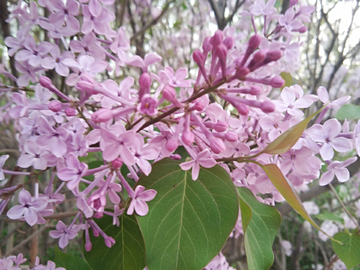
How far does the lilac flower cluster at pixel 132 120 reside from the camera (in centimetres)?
53

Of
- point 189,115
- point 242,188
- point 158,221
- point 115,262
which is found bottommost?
point 115,262

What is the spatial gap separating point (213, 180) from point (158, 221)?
0.17 m

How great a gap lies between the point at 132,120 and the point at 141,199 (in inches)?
7.7

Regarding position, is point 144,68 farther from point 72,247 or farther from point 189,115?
point 72,247

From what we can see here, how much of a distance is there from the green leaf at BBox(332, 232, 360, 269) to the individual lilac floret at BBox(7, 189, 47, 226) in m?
1.24

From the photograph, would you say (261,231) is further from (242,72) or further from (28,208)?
Result: (28,208)

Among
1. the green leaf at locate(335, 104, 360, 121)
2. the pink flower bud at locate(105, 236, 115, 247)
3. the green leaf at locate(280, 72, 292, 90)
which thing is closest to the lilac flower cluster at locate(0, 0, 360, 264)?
the pink flower bud at locate(105, 236, 115, 247)

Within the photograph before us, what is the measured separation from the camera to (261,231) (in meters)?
0.73

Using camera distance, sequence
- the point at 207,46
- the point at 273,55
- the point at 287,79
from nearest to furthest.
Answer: the point at 273,55, the point at 207,46, the point at 287,79

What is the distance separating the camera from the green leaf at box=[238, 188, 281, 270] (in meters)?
0.68

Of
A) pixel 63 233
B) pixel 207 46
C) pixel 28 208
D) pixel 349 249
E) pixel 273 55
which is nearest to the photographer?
pixel 273 55

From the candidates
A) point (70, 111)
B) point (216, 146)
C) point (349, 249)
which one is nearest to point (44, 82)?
point (70, 111)

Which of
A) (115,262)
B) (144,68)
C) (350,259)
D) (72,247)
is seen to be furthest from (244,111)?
(72,247)

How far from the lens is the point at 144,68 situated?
0.58 meters
